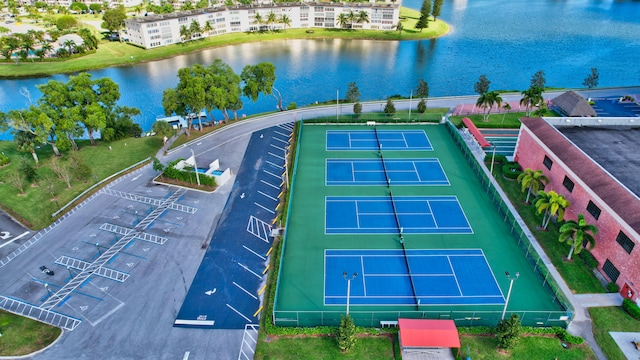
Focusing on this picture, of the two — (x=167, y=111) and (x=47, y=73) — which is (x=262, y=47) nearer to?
(x=47, y=73)

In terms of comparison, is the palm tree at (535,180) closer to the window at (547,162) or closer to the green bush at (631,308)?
the window at (547,162)

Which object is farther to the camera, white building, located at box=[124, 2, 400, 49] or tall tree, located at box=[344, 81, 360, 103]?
white building, located at box=[124, 2, 400, 49]

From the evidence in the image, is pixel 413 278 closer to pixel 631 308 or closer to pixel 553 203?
pixel 553 203

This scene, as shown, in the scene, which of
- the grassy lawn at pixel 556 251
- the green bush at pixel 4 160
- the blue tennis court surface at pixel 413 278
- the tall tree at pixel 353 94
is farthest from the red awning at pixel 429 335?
the green bush at pixel 4 160

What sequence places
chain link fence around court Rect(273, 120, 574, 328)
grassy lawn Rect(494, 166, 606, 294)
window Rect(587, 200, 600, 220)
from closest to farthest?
chain link fence around court Rect(273, 120, 574, 328)
grassy lawn Rect(494, 166, 606, 294)
window Rect(587, 200, 600, 220)

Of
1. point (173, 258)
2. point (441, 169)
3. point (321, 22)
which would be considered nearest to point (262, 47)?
point (321, 22)

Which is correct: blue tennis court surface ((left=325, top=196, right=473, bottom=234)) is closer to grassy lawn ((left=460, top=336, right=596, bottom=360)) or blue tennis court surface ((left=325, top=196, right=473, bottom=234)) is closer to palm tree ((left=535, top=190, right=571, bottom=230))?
palm tree ((left=535, top=190, right=571, bottom=230))

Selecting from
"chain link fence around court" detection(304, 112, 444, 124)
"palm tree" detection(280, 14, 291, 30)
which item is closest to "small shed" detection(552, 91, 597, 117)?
"chain link fence around court" detection(304, 112, 444, 124)
